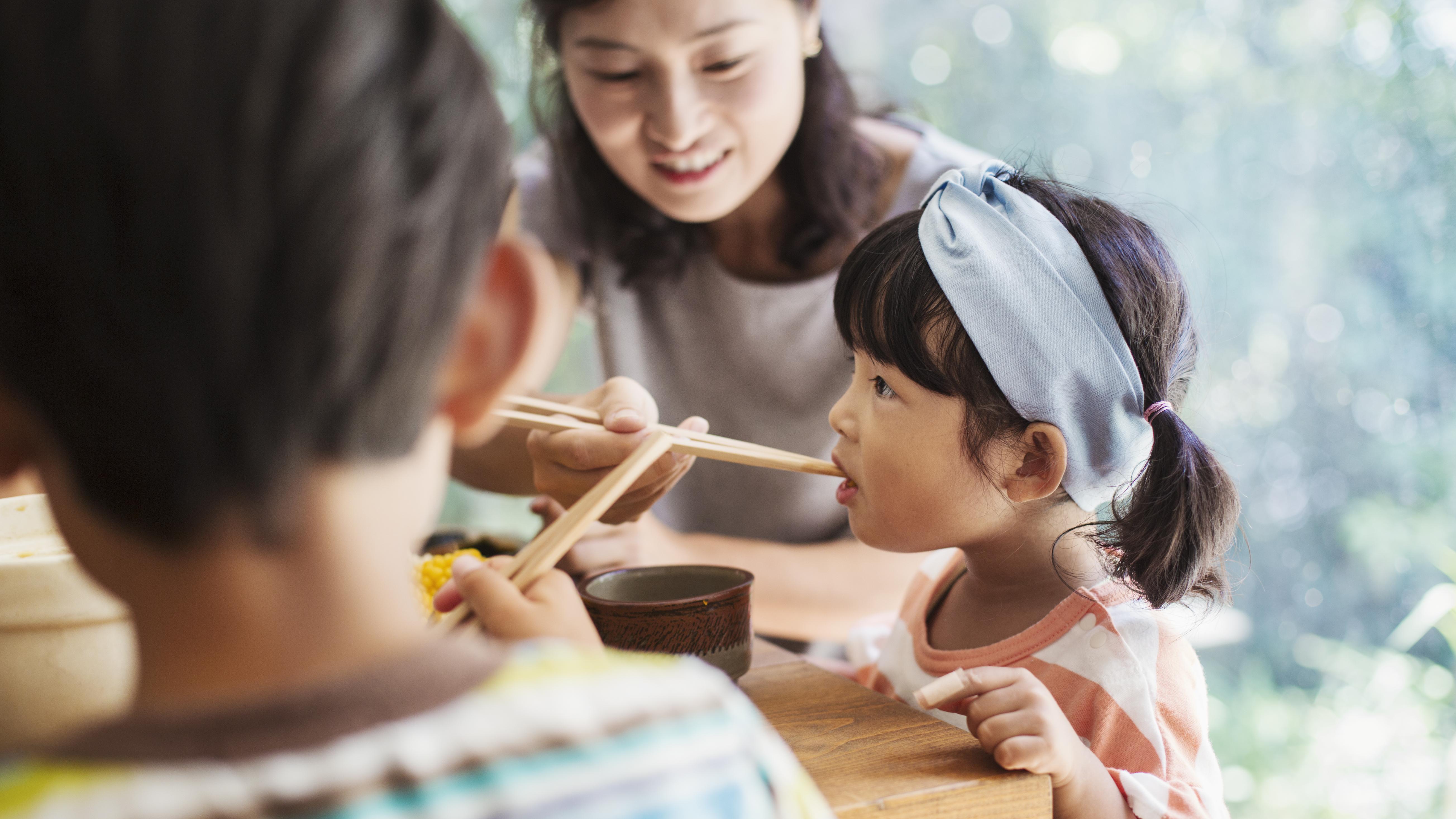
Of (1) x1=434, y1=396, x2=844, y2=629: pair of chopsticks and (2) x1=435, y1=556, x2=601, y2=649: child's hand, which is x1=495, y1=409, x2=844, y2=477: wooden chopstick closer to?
(1) x1=434, y1=396, x2=844, y2=629: pair of chopsticks

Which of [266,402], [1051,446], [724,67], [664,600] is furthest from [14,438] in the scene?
[724,67]

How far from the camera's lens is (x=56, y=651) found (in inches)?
28.5

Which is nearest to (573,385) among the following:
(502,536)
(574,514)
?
(502,536)

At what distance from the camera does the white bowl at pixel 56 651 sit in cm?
69

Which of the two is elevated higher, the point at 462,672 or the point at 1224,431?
the point at 462,672

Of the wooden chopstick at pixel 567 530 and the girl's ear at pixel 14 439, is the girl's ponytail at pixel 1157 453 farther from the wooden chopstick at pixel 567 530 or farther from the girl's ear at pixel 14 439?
the girl's ear at pixel 14 439

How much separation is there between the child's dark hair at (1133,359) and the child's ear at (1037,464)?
0.02 meters

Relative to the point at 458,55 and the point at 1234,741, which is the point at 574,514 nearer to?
the point at 458,55

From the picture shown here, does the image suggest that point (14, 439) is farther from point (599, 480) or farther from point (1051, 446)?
point (1051, 446)

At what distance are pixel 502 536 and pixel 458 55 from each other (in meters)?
0.85

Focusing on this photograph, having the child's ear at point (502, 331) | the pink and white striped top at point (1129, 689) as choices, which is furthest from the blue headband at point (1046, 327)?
the child's ear at point (502, 331)

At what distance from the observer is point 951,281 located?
3.42 feet

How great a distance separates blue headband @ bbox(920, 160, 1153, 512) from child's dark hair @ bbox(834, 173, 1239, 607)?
0.07ft

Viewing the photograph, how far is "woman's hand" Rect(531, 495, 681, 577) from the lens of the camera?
48.4 inches
